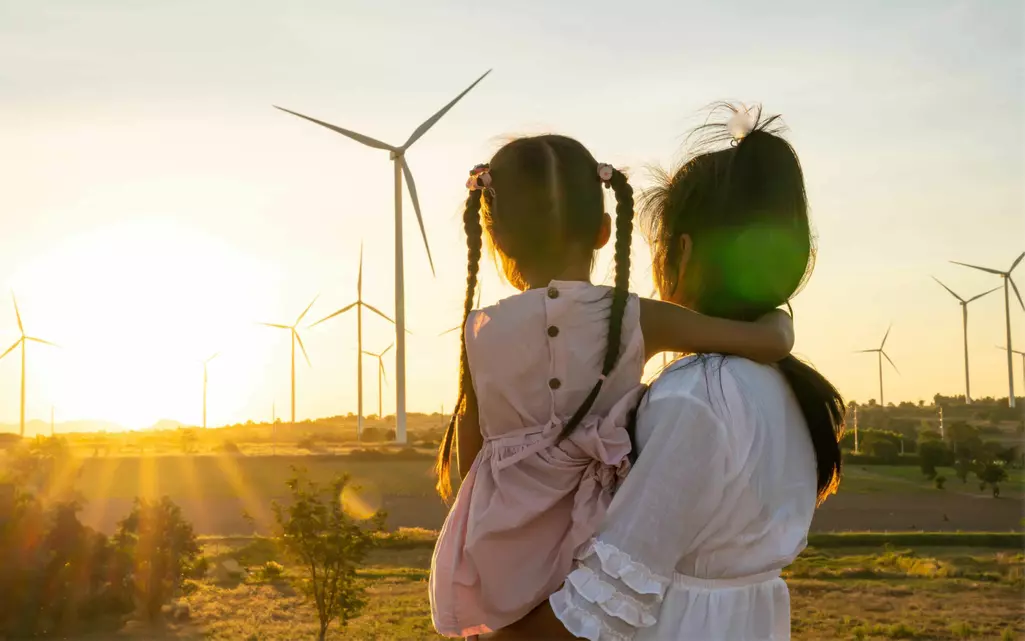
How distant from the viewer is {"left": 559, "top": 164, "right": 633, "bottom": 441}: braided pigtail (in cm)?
330

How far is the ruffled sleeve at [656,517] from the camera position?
2.87 metres

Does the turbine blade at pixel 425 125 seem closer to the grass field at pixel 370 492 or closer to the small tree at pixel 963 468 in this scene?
the grass field at pixel 370 492

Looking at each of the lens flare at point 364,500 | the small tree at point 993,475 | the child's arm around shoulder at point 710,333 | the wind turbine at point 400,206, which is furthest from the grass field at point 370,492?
the child's arm around shoulder at point 710,333

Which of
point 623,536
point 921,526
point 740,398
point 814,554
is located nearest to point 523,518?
point 623,536

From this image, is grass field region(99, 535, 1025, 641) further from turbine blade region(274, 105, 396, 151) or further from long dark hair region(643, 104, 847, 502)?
long dark hair region(643, 104, 847, 502)

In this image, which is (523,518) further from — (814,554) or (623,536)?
(814,554)

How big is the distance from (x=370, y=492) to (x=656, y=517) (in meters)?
72.1

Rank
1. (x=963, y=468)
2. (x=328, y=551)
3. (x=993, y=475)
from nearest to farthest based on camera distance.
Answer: (x=328, y=551) → (x=993, y=475) → (x=963, y=468)

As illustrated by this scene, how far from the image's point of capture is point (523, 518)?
3.31 meters

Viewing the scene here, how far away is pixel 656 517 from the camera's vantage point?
Answer: 2877mm

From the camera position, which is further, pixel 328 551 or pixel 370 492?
pixel 370 492

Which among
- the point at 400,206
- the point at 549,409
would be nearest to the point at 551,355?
the point at 549,409

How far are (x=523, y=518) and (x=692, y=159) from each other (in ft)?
4.03

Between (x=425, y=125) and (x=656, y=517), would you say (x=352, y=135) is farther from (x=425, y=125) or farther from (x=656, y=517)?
(x=656, y=517)
